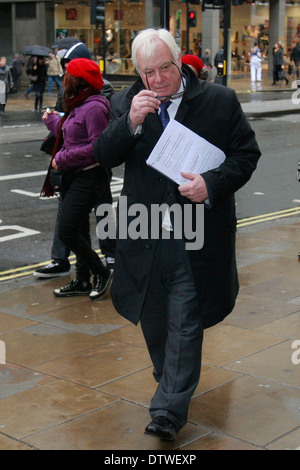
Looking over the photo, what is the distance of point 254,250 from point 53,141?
102 inches

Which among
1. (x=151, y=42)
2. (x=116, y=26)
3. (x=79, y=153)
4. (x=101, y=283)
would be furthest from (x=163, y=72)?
(x=116, y=26)

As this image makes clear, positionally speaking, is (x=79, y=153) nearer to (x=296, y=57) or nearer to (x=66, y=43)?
(x=66, y=43)

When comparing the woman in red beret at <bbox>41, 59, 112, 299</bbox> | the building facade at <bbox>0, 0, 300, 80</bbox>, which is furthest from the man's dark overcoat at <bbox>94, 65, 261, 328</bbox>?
the building facade at <bbox>0, 0, 300, 80</bbox>

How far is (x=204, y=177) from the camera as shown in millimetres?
3762

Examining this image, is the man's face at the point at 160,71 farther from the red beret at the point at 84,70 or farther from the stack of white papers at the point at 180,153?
the red beret at the point at 84,70

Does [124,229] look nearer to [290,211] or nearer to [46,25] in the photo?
[290,211]

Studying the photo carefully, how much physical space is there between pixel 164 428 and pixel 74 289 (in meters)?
2.89

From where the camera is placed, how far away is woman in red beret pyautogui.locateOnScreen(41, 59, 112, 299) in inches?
235

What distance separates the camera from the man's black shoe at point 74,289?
21.4 ft

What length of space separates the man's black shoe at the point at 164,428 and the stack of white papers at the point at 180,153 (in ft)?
3.80

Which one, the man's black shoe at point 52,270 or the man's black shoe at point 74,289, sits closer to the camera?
the man's black shoe at point 74,289

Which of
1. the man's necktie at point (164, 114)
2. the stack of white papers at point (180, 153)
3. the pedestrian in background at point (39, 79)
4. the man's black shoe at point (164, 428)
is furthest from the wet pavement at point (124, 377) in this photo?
the pedestrian in background at point (39, 79)

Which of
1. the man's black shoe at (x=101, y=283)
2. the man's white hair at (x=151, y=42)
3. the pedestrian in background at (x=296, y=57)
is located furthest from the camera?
the pedestrian in background at (x=296, y=57)

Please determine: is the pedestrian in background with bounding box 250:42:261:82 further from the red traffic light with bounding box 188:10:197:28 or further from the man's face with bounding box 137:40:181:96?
the man's face with bounding box 137:40:181:96
